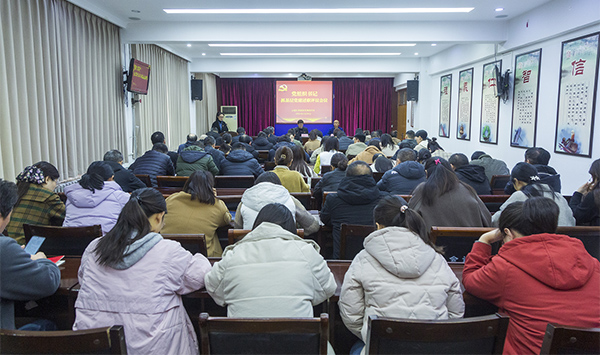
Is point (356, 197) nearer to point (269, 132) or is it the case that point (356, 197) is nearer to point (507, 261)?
point (507, 261)

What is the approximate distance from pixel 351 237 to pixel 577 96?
4193 millimetres

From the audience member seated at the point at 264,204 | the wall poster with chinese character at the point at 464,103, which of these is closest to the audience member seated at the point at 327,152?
the audience member seated at the point at 264,204

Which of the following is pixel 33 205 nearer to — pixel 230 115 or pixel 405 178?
pixel 405 178

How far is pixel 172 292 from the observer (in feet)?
5.22

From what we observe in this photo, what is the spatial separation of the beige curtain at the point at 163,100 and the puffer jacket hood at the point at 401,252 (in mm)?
6925

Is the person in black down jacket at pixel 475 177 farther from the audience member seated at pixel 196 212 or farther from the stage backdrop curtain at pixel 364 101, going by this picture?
the stage backdrop curtain at pixel 364 101

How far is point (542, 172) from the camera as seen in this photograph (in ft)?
12.2

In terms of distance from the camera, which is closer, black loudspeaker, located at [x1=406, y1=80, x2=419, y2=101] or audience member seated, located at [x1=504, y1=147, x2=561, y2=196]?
audience member seated, located at [x1=504, y1=147, x2=561, y2=196]

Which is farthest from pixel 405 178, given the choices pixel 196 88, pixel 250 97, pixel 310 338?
pixel 250 97

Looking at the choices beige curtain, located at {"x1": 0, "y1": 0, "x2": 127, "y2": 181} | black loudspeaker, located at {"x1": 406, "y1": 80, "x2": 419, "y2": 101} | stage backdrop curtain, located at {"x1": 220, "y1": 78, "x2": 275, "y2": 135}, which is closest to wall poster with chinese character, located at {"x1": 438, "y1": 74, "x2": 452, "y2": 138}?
black loudspeaker, located at {"x1": 406, "y1": 80, "x2": 419, "y2": 101}

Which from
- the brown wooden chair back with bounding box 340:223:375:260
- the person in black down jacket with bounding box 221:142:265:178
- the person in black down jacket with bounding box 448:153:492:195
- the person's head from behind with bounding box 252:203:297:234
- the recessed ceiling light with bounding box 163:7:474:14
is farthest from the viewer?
the recessed ceiling light with bounding box 163:7:474:14

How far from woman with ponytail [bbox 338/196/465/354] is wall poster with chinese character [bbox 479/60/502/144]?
640cm

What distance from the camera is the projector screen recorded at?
45.2ft

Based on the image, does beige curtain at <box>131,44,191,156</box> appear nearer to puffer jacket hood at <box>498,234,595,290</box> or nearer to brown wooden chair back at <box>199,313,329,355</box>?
brown wooden chair back at <box>199,313,329,355</box>
